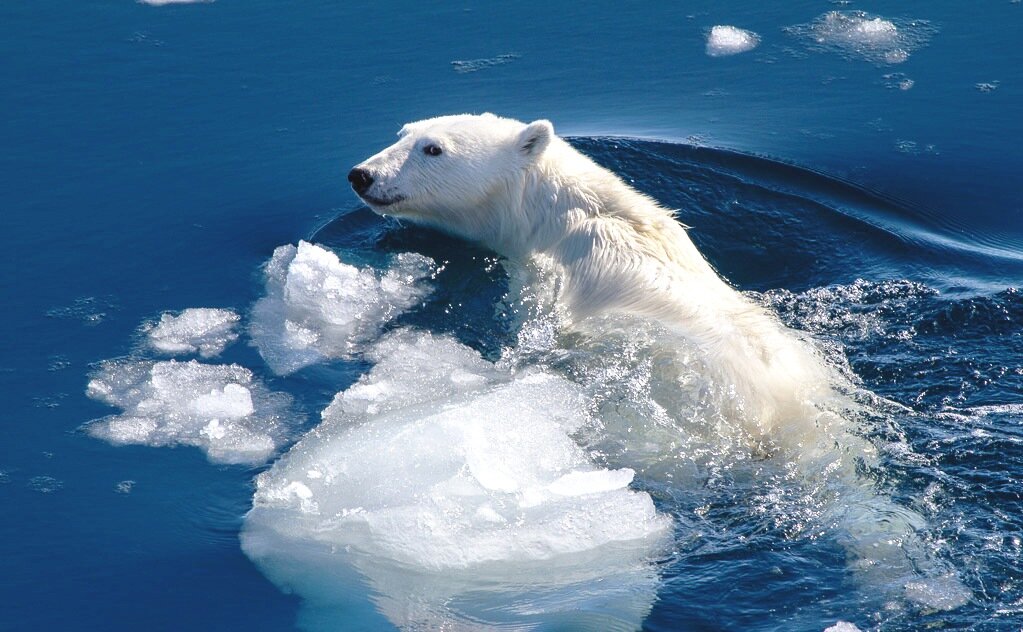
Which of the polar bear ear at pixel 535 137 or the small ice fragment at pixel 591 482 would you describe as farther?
the polar bear ear at pixel 535 137

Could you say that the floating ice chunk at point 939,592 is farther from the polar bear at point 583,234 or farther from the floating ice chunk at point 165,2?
the floating ice chunk at point 165,2

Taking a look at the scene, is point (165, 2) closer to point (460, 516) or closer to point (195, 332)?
point (195, 332)

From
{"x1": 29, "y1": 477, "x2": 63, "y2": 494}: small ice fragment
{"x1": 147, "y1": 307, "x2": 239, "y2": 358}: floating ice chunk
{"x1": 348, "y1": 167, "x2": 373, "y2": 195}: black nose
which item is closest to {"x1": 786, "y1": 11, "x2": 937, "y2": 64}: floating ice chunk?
{"x1": 348, "y1": 167, "x2": 373, "y2": 195}: black nose

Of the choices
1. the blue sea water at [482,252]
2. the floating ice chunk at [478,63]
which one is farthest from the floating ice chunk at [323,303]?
the floating ice chunk at [478,63]

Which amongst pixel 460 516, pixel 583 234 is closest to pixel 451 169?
pixel 583 234

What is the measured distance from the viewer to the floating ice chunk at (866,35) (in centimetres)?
959

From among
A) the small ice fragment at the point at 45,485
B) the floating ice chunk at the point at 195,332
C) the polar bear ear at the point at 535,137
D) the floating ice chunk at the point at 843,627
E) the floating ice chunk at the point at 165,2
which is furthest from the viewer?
the floating ice chunk at the point at 165,2

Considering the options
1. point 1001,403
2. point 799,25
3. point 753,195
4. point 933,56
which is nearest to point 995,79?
point 933,56

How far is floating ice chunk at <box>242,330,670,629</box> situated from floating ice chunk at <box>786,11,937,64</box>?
522 cm

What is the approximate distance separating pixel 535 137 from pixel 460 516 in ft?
9.12

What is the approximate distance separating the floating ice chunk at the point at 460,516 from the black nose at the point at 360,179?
1791 mm

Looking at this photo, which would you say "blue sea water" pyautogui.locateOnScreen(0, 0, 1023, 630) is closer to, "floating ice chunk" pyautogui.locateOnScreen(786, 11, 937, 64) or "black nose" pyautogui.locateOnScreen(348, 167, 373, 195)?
"floating ice chunk" pyautogui.locateOnScreen(786, 11, 937, 64)

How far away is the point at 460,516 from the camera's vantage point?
4996mm

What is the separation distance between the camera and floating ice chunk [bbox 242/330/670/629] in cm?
463
